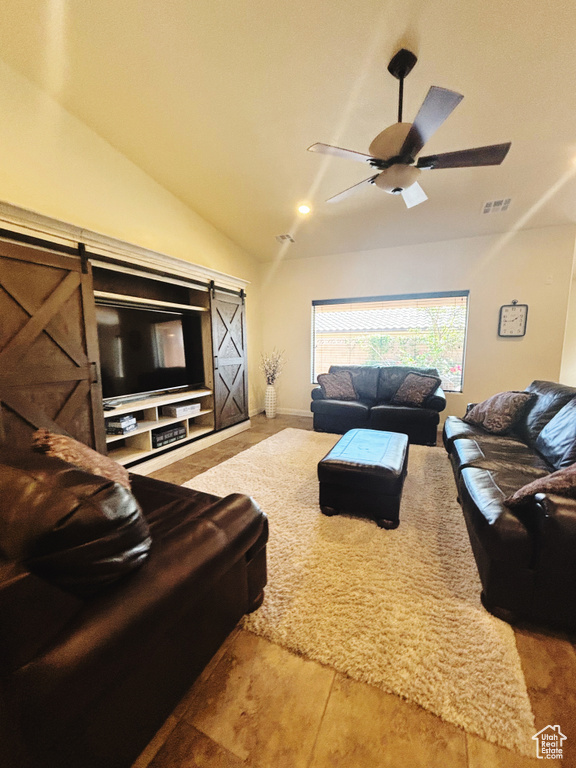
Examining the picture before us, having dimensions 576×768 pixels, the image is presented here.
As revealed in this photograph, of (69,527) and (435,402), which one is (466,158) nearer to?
(435,402)

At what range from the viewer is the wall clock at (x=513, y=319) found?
406 cm

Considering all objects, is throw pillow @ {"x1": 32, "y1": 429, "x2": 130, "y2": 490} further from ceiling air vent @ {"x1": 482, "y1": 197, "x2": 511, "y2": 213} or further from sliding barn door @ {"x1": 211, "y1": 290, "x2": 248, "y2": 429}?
ceiling air vent @ {"x1": 482, "y1": 197, "x2": 511, "y2": 213}

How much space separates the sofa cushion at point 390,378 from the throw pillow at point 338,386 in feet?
1.33

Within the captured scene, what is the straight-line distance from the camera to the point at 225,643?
52.6 inches

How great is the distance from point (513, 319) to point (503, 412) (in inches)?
82.3

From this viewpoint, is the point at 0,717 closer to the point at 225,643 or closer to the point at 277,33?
the point at 225,643

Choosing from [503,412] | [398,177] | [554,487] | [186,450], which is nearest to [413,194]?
[398,177]

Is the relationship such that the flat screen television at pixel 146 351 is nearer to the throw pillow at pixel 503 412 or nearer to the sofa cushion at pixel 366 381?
the sofa cushion at pixel 366 381

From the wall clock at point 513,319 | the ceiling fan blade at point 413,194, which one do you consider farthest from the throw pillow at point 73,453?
the wall clock at point 513,319

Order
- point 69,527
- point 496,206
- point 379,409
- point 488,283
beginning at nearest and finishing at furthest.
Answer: point 69,527 < point 496,206 < point 379,409 < point 488,283

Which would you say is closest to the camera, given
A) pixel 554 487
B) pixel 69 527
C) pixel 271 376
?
pixel 69 527

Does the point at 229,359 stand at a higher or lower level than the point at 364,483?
higher

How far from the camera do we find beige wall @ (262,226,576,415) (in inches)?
154

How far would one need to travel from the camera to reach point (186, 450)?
140 inches
